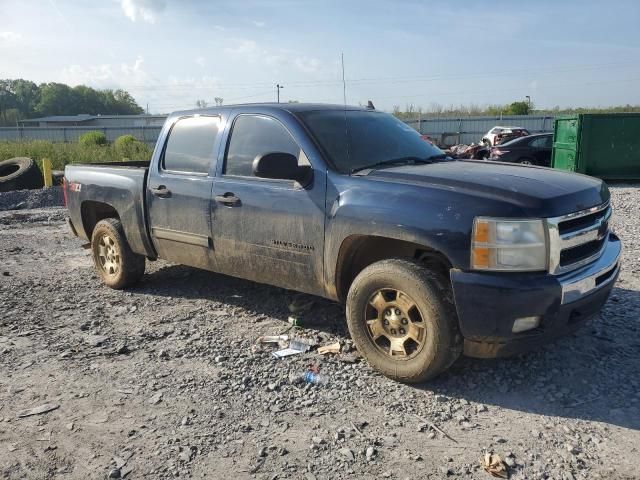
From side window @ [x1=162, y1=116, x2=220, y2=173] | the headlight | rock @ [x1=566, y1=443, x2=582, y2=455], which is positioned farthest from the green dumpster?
rock @ [x1=566, y1=443, x2=582, y2=455]

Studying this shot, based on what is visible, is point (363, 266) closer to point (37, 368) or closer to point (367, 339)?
point (367, 339)

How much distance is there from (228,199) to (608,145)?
12.7m

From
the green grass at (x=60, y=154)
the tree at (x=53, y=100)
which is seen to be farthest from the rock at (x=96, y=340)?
the tree at (x=53, y=100)

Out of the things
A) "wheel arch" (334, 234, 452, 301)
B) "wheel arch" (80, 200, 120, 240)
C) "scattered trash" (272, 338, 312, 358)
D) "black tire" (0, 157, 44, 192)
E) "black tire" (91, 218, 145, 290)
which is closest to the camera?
"wheel arch" (334, 234, 452, 301)

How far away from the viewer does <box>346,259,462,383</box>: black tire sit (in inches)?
137

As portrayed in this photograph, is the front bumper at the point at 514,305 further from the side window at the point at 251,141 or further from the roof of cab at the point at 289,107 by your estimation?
the roof of cab at the point at 289,107

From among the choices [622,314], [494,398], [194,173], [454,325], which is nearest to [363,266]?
[454,325]

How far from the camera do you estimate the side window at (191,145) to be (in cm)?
488

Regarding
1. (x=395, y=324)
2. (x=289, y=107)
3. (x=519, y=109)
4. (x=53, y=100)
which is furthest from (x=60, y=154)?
(x=53, y=100)

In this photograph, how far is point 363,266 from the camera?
13.7 ft

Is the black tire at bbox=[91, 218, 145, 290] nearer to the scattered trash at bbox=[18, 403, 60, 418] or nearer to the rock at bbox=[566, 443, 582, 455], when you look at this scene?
the scattered trash at bbox=[18, 403, 60, 418]

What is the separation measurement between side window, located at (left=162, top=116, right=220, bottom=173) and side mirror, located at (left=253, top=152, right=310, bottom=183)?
1057 mm

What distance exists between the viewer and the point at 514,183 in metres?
3.54

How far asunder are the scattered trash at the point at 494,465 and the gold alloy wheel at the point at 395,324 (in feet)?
2.74
